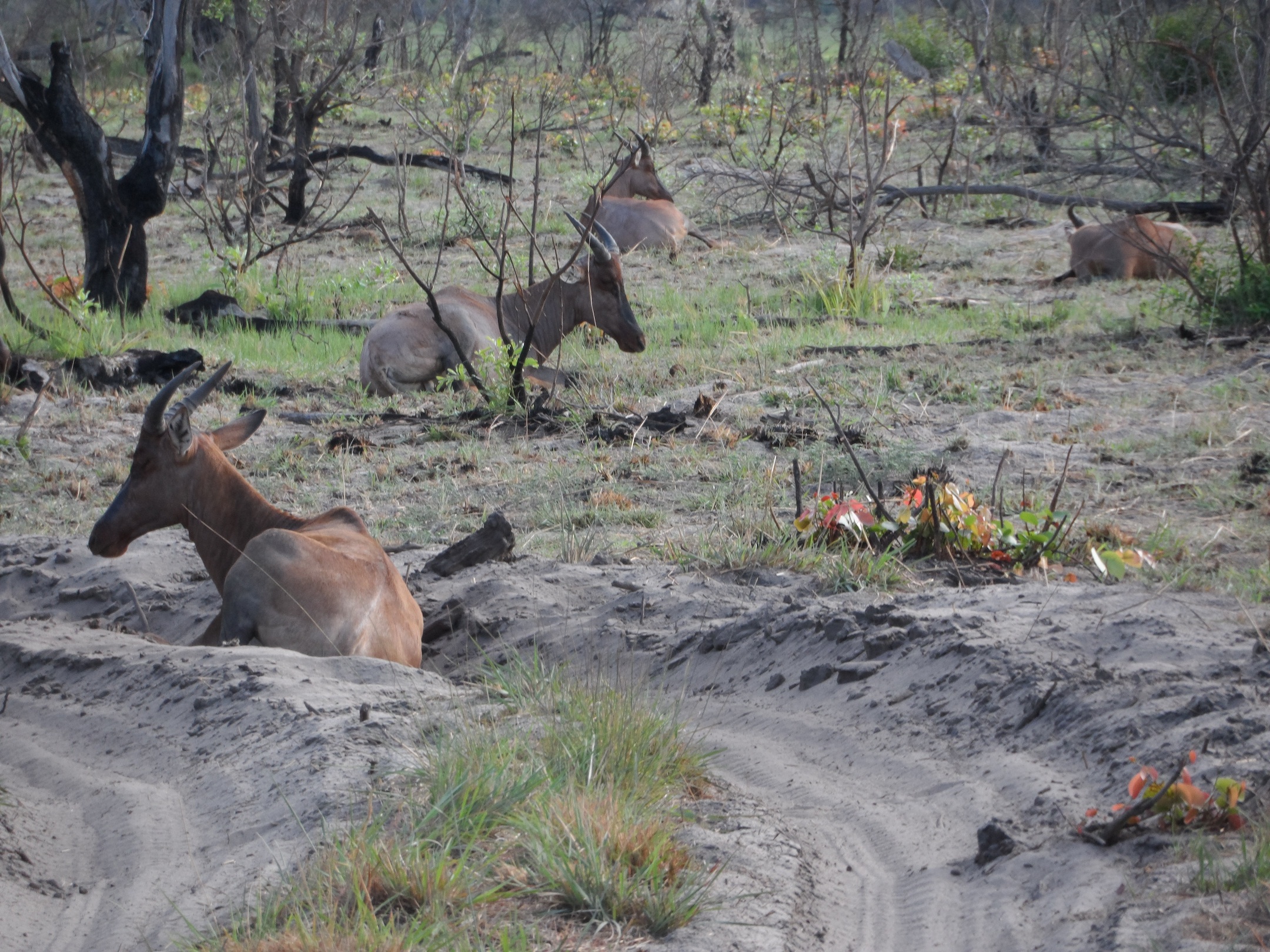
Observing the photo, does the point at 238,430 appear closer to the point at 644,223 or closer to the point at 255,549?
the point at 255,549

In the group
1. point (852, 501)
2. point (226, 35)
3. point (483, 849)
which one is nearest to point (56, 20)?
point (226, 35)

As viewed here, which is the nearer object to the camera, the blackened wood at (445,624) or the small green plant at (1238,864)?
the small green plant at (1238,864)

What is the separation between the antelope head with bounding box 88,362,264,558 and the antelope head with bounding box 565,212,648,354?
4.26 m

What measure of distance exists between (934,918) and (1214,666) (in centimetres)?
119

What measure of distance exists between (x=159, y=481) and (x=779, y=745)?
9.91 ft

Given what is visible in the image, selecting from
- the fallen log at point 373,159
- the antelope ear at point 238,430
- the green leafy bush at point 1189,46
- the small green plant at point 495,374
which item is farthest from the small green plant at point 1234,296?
the fallen log at point 373,159

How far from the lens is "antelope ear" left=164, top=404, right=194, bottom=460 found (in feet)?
17.5

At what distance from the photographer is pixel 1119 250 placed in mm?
10750

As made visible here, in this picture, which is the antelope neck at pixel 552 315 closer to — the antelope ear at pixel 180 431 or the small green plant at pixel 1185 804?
the antelope ear at pixel 180 431

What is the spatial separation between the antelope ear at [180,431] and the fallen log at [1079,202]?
8.27 meters

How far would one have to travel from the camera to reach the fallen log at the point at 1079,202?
12.0m

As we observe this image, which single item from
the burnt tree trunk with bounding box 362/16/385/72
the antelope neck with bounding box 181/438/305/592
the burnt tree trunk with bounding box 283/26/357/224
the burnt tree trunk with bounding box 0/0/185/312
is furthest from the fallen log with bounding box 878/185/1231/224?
the antelope neck with bounding box 181/438/305/592

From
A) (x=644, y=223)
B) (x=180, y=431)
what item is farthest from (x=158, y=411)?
(x=644, y=223)

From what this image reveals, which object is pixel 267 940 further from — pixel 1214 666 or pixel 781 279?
pixel 781 279
